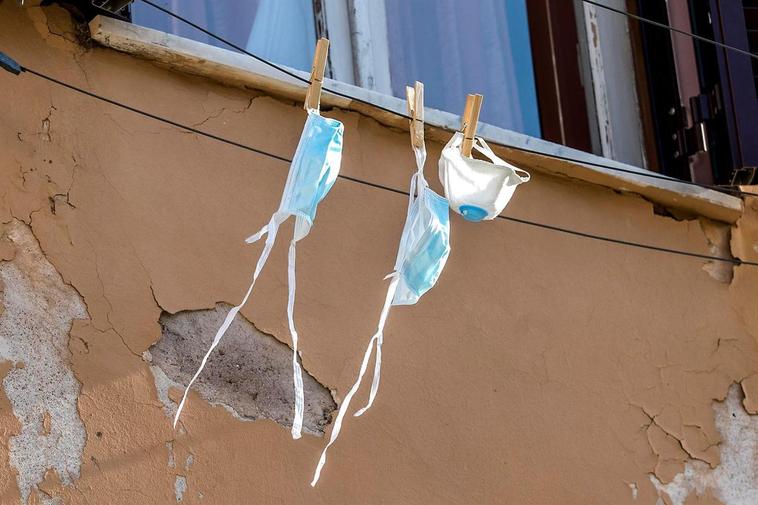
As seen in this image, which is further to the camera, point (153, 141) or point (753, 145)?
point (753, 145)

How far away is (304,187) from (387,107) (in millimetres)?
888

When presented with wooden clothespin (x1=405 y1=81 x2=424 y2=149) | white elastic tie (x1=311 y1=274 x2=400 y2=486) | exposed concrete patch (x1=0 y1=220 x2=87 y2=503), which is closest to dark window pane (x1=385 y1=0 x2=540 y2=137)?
wooden clothespin (x1=405 y1=81 x2=424 y2=149)

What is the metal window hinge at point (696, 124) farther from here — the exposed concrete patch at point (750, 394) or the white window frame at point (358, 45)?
the white window frame at point (358, 45)

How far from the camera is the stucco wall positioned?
329 cm

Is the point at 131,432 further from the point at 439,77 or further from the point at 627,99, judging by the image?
the point at 627,99

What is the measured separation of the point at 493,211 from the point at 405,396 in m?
0.69

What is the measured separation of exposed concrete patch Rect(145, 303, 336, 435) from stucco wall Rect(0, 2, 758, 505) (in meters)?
0.01

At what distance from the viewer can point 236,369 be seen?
3.47 meters

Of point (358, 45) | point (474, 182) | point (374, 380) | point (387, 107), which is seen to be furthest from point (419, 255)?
point (358, 45)

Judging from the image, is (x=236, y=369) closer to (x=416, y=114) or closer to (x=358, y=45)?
(x=416, y=114)

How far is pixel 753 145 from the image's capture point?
4.19m

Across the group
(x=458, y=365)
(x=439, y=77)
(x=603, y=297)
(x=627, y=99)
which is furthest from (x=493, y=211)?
(x=627, y=99)

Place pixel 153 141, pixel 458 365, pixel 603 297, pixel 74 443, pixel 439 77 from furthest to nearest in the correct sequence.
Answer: pixel 439 77 < pixel 603 297 < pixel 458 365 < pixel 153 141 < pixel 74 443

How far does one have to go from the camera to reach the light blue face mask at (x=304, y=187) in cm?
302
